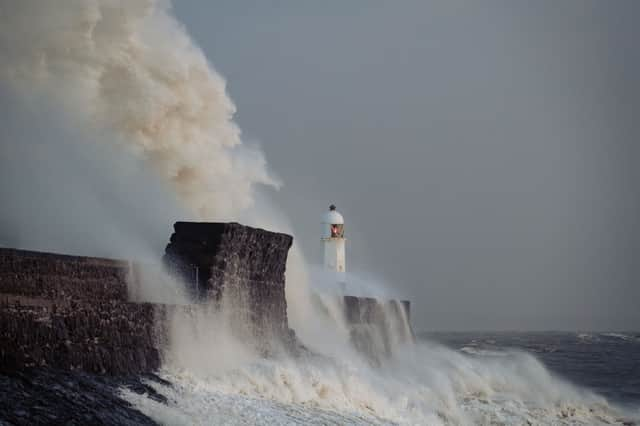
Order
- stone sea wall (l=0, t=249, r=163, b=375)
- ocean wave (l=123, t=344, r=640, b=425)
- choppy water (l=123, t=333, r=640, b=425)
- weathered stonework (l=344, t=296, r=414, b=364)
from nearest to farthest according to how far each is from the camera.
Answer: stone sea wall (l=0, t=249, r=163, b=375), ocean wave (l=123, t=344, r=640, b=425), choppy water (l=123, t=333, r=640, b=425), weathered stonework (l=344, t=296, r=414, b=364)

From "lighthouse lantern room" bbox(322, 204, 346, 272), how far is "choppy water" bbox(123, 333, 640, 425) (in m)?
4.26

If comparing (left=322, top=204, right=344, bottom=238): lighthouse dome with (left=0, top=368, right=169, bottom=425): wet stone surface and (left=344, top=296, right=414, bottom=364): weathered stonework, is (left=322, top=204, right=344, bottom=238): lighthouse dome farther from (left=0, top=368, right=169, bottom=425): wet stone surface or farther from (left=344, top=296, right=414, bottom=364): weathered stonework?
(left=0, top=368, right=169, bottom=425): wet stone surface

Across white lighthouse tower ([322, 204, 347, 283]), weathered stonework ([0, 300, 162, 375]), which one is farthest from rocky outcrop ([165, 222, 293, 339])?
white lighthouse tower ([322, 204, 347, 283])

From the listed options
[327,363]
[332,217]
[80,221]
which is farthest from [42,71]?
[332,217]

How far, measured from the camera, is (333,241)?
36.2m

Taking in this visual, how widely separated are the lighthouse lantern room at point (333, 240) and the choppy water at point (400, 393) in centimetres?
426

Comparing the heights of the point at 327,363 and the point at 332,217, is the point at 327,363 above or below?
below

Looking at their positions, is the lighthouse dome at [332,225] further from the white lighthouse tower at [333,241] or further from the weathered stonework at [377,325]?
the weathered stonework at [377,325]

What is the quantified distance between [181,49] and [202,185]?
10.4 ft

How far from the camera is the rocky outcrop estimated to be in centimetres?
1466

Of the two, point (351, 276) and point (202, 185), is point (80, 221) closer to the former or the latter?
point (202, 185)

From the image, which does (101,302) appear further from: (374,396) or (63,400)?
(374,396)

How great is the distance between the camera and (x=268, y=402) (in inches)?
502

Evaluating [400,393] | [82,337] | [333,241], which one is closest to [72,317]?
[82,337]
